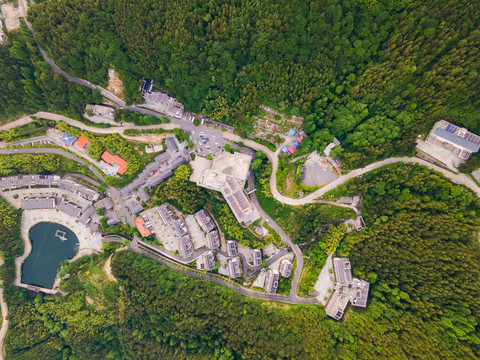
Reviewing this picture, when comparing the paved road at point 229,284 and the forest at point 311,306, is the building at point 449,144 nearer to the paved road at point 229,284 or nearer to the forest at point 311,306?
the forest at point 311,306

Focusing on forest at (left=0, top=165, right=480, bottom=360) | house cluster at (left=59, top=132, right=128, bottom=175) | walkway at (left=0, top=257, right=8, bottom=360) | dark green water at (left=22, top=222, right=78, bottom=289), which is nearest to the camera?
forest at (left=0, top=165, right=480, bottom=360)

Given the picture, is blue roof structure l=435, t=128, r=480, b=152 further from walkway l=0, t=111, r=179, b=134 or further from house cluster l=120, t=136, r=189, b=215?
walkway l=0, t=111, r=179, b=134

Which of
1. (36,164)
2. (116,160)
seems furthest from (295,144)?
(36,164)

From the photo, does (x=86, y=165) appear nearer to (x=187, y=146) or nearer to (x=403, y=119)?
(x=187, y=146)

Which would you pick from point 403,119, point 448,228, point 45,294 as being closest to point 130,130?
point 45,294

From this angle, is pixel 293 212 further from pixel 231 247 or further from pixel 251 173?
pixel 231 247

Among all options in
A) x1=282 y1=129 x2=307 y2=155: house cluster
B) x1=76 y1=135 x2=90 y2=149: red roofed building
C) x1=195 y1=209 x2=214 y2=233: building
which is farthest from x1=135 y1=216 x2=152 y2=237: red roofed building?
x1=282 y1=129 x2=307 y2=155: house cluster
